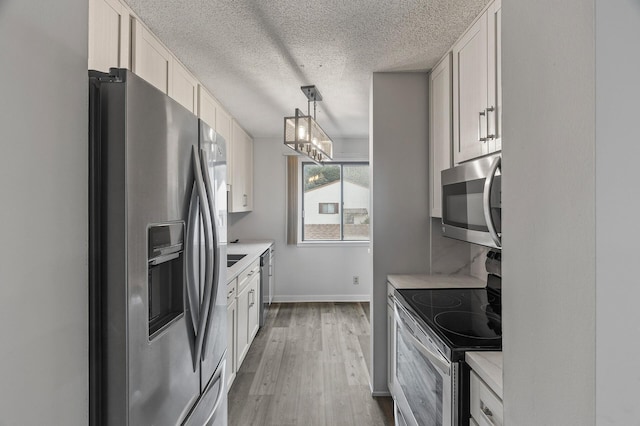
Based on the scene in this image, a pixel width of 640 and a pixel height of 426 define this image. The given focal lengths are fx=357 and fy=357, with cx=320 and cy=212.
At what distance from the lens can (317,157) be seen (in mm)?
3188

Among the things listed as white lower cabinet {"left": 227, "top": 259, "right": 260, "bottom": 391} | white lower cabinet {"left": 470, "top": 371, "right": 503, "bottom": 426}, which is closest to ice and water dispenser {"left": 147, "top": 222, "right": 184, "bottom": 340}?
white lower cabinet {"left": 470, "top": 371, "right": 503, "bottom": 426}

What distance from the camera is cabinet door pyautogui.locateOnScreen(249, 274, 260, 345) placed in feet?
11.2

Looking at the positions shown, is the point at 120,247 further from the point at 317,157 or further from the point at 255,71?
the point at 317,157

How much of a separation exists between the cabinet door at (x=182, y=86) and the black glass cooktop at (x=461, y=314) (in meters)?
1.88

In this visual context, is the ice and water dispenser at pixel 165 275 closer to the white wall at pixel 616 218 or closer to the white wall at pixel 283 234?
the white wall at pixel 616 218

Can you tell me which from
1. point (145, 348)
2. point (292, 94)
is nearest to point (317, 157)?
point (292, 94)

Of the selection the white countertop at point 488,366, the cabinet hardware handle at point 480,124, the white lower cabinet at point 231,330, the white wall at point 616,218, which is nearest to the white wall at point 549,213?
the white wall at point 616,218

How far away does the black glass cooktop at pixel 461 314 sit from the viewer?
4.47ft

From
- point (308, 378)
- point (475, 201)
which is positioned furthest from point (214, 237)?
point (308, 378)

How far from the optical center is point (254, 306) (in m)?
3.65

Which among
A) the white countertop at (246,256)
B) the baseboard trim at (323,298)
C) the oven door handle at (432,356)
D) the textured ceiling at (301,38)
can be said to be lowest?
the baseboard trim at (323,298)

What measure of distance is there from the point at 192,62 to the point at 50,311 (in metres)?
2.15

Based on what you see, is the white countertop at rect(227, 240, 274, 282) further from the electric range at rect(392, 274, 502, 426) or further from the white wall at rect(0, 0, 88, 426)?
the white wall at rect(0, 0, 88, 426)

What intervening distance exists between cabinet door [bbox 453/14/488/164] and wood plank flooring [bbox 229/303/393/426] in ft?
5.89
